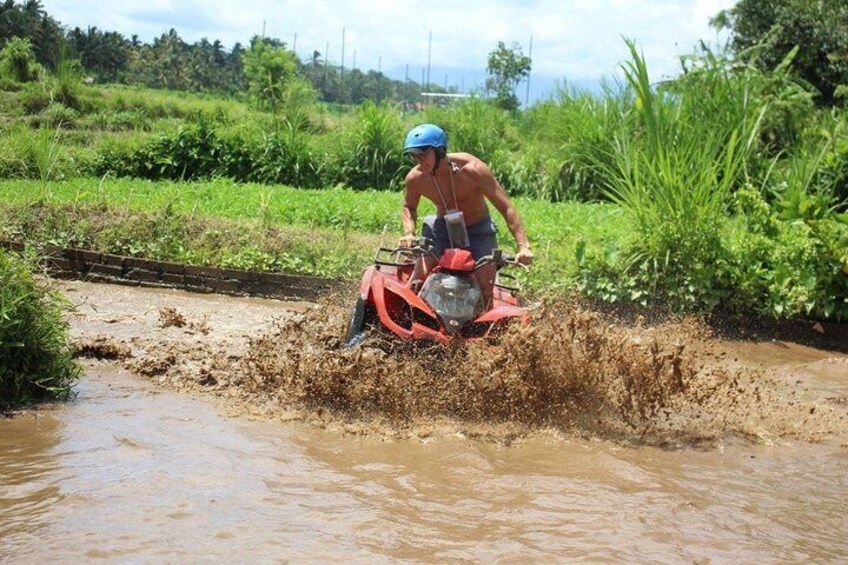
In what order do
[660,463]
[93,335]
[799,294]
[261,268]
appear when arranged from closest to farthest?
[660,463] → [93,335] → [799,294] → [261,268]

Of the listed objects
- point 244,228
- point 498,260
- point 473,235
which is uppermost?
point 473,235

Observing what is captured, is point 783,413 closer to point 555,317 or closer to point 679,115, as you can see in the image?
point 555,317

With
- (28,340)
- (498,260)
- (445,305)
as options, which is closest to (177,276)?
(28,340)

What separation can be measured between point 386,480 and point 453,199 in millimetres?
2282

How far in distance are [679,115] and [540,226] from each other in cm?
285

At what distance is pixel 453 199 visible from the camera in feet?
24.3

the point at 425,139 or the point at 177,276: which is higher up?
the point at 425,139

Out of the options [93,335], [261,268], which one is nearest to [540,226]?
[261,268]

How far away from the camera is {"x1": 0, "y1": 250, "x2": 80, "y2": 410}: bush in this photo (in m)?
6.80

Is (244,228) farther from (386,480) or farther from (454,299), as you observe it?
(386,480)

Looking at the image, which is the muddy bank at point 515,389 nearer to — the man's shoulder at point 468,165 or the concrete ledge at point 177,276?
the man's shoulder at point 468,165

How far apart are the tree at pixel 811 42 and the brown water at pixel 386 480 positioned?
566 inches

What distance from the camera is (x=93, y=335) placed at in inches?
356

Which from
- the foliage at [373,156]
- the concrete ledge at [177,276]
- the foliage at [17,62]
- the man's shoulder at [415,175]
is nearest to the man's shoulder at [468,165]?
the man's shoulder at [415,175]
